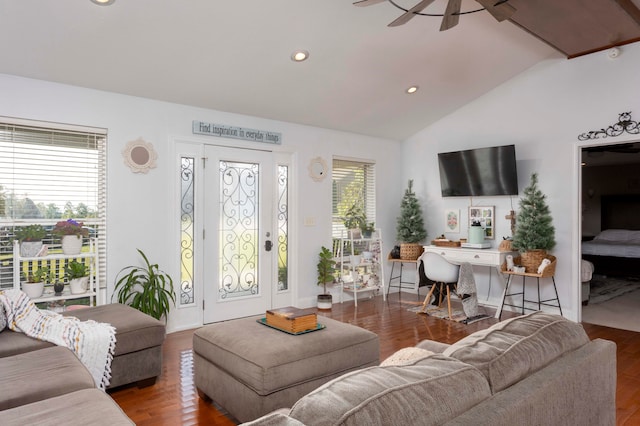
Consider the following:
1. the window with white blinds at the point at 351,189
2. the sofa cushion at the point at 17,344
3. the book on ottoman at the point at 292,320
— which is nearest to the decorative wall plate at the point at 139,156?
the sofa cushion at the point at 17,344

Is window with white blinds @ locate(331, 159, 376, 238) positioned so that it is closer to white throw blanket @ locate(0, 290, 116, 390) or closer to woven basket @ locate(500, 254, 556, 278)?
woven basket @ locate(500, 254, 556, 278)

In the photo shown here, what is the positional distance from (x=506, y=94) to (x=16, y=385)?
19.2 ft

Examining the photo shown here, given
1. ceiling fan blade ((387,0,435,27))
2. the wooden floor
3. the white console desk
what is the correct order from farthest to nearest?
the white console desk
ceiling fan blade ((387,0,435,27))
the wooden floor

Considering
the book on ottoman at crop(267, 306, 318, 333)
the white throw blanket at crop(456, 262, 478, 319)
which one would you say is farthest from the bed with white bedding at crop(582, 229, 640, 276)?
the book on ottoman at crop(267, 306, 318, 333)

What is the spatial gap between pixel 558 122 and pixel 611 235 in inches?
157

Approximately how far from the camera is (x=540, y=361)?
121cm

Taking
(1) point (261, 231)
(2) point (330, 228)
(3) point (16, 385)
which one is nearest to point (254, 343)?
(3) point (16, 385)

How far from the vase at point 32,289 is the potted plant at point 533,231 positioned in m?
5.01

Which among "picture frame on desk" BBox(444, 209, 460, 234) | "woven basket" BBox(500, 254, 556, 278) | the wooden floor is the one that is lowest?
the wooden floor

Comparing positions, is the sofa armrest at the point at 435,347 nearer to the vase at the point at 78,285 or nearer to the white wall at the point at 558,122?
the vase at the point at 78,285

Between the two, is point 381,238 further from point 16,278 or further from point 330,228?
point 16,278

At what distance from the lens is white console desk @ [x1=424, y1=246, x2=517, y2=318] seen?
203 inches

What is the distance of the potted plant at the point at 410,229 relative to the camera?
6176mm

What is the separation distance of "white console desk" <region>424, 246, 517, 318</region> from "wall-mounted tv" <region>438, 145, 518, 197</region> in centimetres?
81
